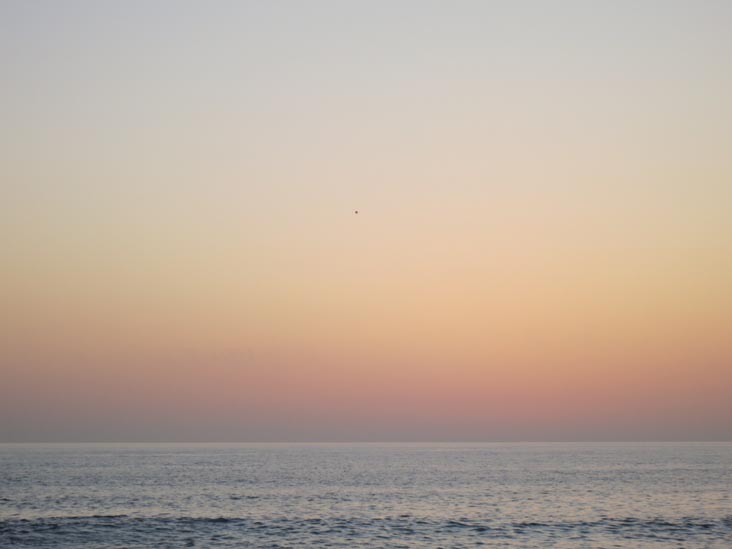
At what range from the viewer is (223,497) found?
94500mm

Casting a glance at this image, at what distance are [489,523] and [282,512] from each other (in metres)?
21.3

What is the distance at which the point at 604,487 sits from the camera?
109562 millimetres

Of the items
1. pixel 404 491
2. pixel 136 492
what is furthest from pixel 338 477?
pixel 136 492

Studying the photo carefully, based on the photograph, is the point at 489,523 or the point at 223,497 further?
the point at 223,497

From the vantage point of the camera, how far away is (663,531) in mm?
65500

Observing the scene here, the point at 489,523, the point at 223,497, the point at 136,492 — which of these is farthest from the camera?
the point at 136,492

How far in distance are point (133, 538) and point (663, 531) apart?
141 ft

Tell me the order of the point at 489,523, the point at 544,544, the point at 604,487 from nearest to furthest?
the point at 544,544, the point at 489,523, the point at 604,487

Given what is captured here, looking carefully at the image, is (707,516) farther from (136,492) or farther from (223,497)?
(136,492)

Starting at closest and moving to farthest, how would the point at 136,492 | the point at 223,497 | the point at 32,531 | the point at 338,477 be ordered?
1. the point at 32,531
2. the point at 223,497
3. the point at 136,492
4. the point at 338,477

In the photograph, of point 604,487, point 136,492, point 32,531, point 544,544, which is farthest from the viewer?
point 604,487

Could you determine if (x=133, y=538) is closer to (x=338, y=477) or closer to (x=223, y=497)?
(x=223, y=497)

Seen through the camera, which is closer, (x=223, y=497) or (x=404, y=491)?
(x=223, y=497)

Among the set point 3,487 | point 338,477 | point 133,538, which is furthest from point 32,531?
point 338,477
